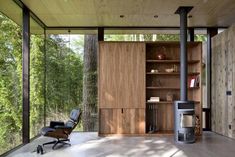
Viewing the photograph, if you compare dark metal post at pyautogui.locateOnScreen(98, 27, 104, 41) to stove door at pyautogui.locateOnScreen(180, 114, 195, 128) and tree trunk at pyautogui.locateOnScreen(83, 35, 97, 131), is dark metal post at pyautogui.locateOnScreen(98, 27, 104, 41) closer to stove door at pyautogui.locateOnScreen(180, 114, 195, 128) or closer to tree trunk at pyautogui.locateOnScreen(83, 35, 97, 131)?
tree trunk at pyautogui.locateOnScreen(83, 35, 97, 131)

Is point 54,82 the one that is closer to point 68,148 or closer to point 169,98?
point 68,148

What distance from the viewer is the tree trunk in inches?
325

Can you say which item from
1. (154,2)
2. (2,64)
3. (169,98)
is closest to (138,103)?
(169,98)

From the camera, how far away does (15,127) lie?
638 cm

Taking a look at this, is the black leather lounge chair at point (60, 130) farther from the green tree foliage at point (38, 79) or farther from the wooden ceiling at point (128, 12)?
the wooden ceiling at point (128, 12)

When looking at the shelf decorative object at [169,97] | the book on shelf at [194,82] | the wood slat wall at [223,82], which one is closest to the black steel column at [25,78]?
the shelf decorative object at [169,97]

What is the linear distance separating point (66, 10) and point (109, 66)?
1.83 metres

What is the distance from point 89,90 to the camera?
8211mm

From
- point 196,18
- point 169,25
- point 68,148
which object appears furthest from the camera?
point 169,25

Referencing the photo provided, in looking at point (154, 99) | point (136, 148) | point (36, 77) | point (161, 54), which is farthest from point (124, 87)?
point (36, 77)

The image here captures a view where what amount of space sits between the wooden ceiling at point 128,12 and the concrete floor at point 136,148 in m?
3.02

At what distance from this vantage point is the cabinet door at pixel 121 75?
759 centimetres

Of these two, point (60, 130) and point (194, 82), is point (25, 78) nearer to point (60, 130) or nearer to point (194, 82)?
point (60, 130)

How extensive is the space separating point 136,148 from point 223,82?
10.2 ft
